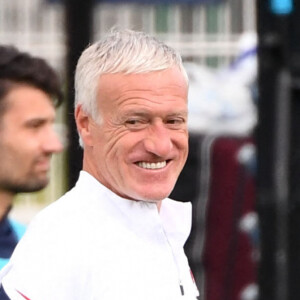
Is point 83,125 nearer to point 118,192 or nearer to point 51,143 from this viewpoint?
point 118,192

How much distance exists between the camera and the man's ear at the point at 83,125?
2.53 m

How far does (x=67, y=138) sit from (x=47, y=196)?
6.72 feet

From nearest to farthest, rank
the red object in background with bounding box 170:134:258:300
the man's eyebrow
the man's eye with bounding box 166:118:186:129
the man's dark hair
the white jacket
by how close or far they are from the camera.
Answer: the white jacket
the man's eye with bounding box 166:118:186:129
the man's dark hair
the man's eyebrow
the red object in background with bounding box 170:134:258:300

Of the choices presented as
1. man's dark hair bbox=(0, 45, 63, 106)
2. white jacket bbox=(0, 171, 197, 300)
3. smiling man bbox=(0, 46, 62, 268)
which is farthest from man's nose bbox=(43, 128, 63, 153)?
white jacket bbox=(0, 171, 197, 300)

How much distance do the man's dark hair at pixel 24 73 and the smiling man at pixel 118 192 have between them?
55.3 inches

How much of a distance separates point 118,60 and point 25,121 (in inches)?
63.8

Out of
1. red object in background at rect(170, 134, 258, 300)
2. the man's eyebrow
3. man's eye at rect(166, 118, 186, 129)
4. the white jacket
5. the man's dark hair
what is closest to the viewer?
the white jacket

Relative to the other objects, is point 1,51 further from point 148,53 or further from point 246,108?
point 246,108

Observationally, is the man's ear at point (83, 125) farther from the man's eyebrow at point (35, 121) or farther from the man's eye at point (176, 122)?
the man's eyebrow at point (35, 121)

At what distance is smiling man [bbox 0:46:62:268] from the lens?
13.0 ft

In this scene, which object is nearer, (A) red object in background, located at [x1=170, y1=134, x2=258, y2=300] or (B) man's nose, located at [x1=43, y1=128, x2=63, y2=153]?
(B) man's nose, located at [x1=43, y1=128, x2=63, y2=153]

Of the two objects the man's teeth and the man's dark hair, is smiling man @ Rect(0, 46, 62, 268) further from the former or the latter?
the man's teeth

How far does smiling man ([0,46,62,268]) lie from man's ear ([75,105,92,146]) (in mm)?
1421

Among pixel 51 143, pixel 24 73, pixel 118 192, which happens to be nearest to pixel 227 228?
pixel 51 143
